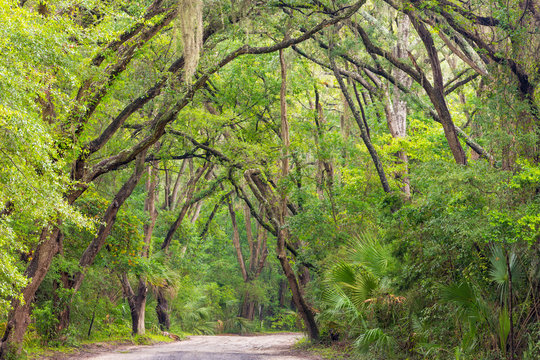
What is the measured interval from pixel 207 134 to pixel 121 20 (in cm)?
710

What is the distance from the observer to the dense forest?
8.20 m

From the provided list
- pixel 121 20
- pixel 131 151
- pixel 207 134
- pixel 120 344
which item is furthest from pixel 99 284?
pixel 121 20

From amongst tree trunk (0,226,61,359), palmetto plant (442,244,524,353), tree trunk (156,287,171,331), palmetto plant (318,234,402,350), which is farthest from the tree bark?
tree trunk (156,287,171,331)

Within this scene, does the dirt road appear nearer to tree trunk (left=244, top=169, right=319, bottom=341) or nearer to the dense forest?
tree trunk (left=244, top=169, right=319, bottom=341)

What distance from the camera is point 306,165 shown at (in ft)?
61.4

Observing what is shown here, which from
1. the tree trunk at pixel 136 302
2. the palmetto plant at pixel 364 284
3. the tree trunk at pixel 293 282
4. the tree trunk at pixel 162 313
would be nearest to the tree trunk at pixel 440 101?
the palmetto plant at pixel 364 284

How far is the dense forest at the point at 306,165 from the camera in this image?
8.20 metres

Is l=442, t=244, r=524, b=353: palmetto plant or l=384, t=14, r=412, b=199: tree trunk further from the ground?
l=384, t=14, r=412, b=199: tree trunk

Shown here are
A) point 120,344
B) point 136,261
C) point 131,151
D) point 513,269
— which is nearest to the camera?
point 513,269

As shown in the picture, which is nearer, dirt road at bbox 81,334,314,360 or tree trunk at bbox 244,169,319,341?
dirt road at bbox 81,334,314,360

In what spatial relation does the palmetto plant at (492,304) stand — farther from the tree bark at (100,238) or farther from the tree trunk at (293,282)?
the tree bark at (100,238)

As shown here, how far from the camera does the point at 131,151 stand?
11.6m

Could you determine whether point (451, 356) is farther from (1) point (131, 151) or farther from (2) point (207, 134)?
(2) point (207, 134)

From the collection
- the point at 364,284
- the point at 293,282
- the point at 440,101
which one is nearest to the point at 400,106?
the point at 440,101
